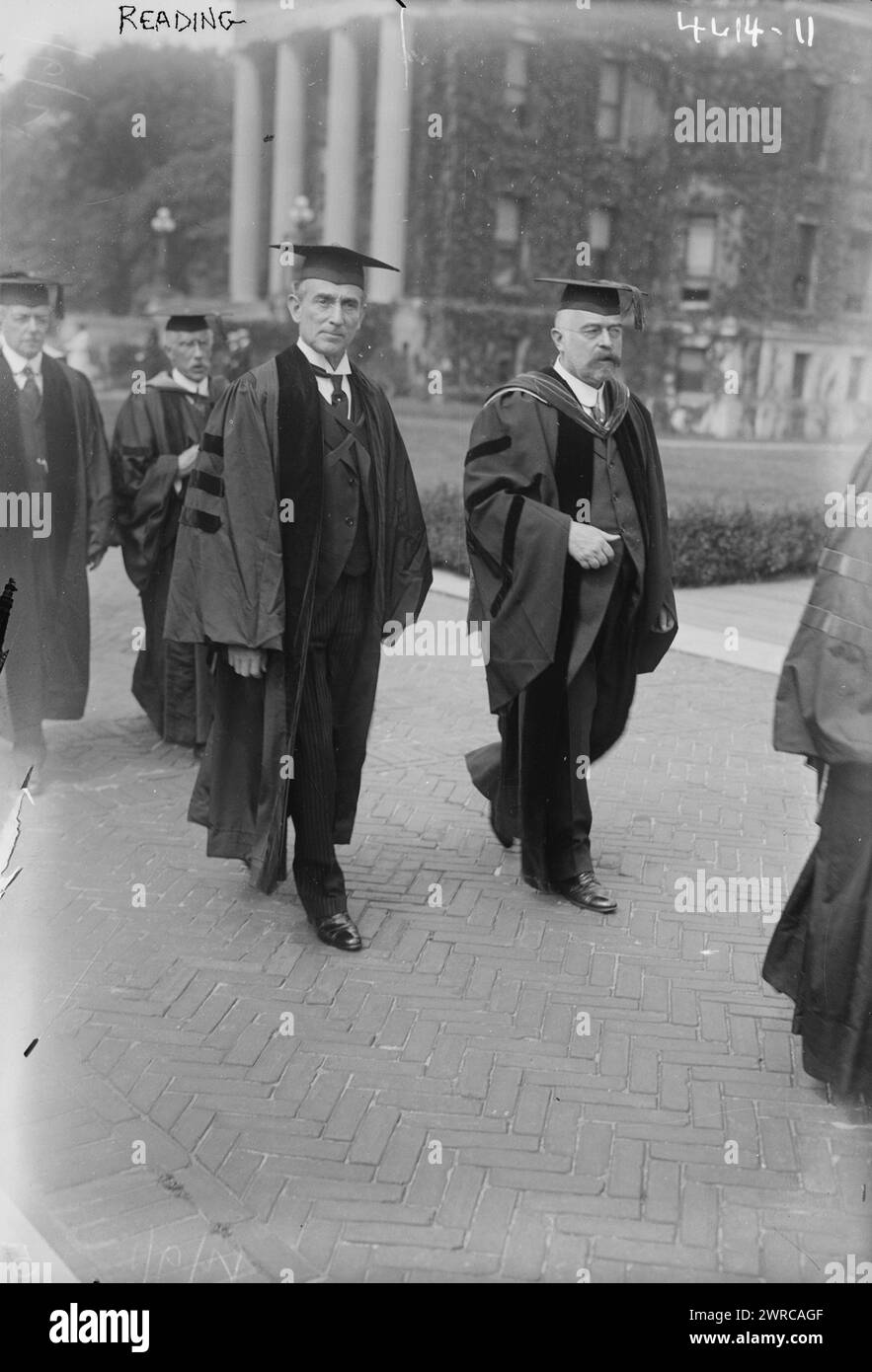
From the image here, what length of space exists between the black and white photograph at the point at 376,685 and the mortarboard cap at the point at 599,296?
0.06ft

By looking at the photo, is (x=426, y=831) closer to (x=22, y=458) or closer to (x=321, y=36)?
(x=22, y=458)

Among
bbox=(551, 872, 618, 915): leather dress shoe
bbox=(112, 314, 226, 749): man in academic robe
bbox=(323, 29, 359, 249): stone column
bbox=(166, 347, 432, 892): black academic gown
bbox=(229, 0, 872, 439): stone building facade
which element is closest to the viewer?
bbox=(229, 0, 872, 439): stone building facade

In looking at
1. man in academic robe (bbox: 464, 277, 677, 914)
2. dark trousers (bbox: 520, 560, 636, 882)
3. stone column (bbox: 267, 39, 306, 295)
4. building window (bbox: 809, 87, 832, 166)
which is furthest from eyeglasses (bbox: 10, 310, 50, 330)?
building window (bbox: 809, 87, 832, 166)

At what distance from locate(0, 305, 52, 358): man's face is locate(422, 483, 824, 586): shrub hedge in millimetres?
3930

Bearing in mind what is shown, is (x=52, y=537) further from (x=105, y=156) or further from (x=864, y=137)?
(x=864, y=137)

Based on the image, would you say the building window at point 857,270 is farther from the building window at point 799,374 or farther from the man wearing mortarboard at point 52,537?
the man wearing mortarboard at point 52,537

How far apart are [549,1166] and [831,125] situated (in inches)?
125

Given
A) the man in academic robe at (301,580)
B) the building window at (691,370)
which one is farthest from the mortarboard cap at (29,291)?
the building window at (691,370)

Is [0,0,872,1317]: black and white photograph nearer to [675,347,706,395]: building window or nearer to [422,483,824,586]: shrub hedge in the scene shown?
[675,347,706,395]: building window

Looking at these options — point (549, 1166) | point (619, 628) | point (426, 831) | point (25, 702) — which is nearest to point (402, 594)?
point (619, 628)

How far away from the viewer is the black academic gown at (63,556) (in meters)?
5.36

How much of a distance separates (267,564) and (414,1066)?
160 cm

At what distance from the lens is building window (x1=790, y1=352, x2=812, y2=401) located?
17.0ft

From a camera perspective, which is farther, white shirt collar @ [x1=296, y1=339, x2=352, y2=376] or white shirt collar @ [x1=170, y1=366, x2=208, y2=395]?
white shirt collar @ [x1=170, y1=366, x2=208, y2=395]
